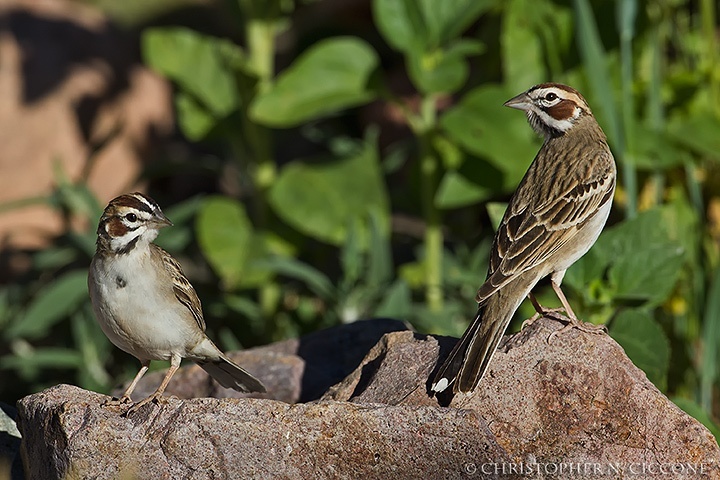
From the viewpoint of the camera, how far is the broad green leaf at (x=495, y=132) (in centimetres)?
770

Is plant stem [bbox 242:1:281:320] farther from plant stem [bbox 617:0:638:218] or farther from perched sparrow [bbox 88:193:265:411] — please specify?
perched sparrow [bbox 88:193:265:411]

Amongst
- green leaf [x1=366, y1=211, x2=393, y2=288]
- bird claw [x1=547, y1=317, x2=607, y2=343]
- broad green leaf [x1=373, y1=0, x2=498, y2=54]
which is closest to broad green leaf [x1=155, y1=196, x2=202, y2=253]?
green leaf [x1=366, y1=211, x2=393, y2=288]

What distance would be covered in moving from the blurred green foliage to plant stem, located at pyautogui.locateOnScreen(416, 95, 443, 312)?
0.6 inches

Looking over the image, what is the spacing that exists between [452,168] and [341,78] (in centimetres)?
106

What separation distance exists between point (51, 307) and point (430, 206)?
2.88 m

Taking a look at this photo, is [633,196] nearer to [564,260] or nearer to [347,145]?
[564,260]

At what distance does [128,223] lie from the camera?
5320 mm

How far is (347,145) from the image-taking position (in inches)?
354

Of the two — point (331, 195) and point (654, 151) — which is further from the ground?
point (654, 151)

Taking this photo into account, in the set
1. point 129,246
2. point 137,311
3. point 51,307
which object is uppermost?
point 129,246

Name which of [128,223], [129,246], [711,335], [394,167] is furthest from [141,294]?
[394,167]

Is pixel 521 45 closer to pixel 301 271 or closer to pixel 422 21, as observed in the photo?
pixel 422 21

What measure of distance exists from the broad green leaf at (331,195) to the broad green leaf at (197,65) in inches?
31.6

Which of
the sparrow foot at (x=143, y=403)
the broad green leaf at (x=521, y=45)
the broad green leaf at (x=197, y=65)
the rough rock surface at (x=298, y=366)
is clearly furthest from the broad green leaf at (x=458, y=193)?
the sparrow foot at (x=143, y=403)
